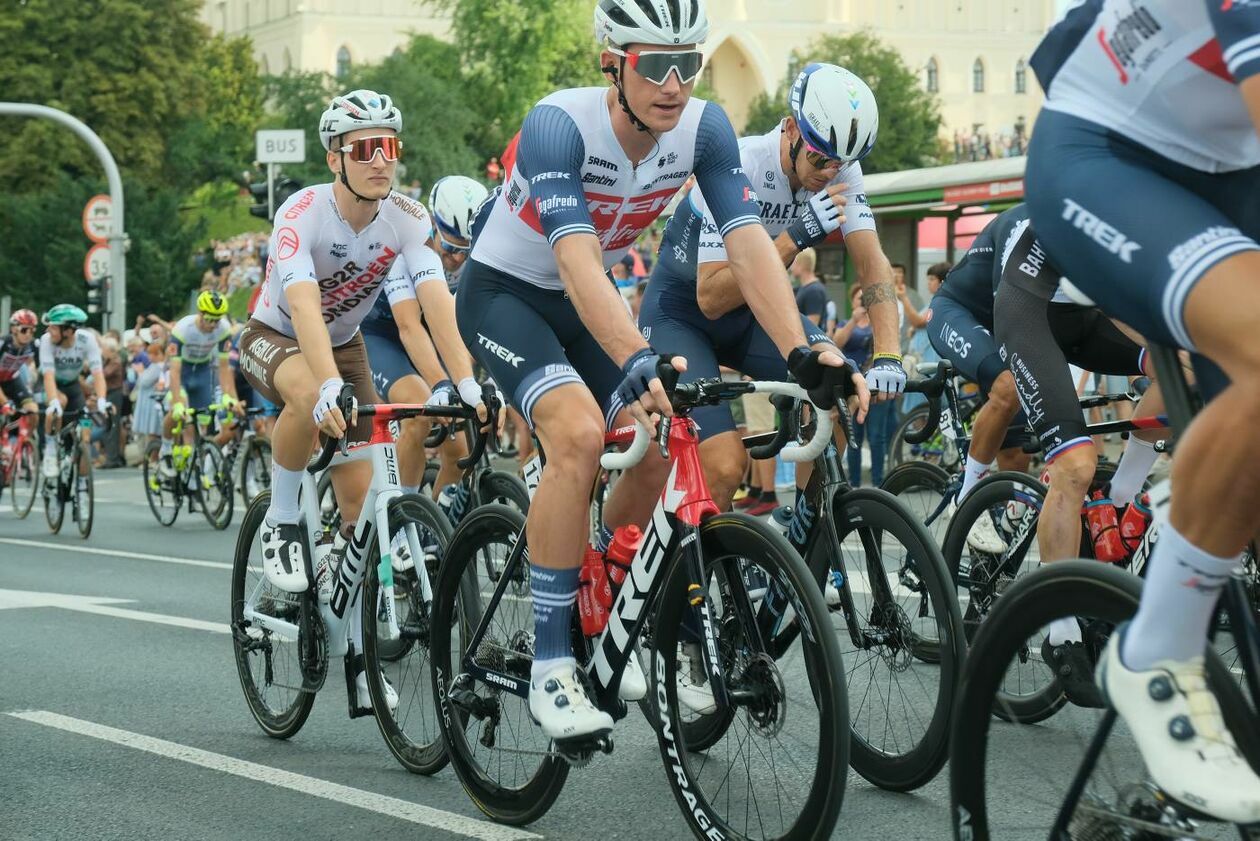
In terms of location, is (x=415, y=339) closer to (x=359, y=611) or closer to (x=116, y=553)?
(x=359, y=611)

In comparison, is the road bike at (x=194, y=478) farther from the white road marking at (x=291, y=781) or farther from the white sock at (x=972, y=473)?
the white sock at (x=972, y=473)

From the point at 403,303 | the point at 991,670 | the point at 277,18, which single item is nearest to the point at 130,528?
the point at 403,303

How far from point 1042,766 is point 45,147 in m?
62.3

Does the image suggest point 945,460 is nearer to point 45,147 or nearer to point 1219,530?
point 1219,530

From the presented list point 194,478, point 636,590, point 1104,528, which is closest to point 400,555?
point 636,590

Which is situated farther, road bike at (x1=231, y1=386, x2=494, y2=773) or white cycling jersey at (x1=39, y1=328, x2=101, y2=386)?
white cycling jersey at (x1=39, y1=328, x2=101, y2=386)

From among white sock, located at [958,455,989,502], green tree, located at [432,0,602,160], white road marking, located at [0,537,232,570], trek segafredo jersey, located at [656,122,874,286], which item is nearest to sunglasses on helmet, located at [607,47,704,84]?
trek segafredo jersey, located at [656,122,874,286]

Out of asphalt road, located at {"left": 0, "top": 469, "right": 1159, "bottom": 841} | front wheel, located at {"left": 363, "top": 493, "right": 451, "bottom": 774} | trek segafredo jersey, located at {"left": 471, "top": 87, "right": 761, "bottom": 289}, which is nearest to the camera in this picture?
trek segafredo jersey, located at {"left": 471, "top": 87, "right": 761, "bottom": 289}

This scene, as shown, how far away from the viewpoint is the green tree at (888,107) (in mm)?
84000

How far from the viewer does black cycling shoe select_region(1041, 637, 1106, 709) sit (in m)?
3.15

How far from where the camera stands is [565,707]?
464cm

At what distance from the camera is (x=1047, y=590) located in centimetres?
318

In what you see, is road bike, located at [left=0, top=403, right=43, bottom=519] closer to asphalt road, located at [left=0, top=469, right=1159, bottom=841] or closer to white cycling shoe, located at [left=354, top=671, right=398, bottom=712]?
asphalt road, located at [left=0, top=469, right=1159, bottom=841]

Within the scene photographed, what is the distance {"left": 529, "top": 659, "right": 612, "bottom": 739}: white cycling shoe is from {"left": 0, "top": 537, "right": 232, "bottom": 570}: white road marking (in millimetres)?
8085
